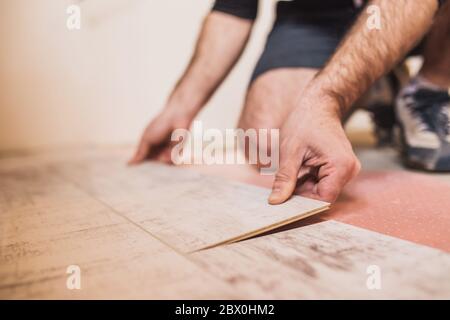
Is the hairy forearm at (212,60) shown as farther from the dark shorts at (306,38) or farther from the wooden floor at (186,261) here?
the wooden floor at (186,261)

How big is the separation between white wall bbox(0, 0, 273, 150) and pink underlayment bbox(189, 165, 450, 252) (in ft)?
4.01

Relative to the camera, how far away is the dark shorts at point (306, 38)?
129 cm

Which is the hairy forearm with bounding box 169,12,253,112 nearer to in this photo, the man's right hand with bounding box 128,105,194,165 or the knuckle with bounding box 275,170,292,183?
the man's right hand with bounding box 128,105,194,165

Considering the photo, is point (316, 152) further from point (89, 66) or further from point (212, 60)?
point (89, 66)

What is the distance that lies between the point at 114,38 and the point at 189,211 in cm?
161

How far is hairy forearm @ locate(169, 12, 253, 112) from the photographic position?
135 cm

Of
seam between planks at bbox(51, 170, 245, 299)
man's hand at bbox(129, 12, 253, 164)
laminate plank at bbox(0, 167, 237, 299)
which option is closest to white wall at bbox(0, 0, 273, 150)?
man's hand at bbox(129, 12, 253, 164)

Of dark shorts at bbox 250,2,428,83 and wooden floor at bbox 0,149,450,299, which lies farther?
dark shorts at bbox 250,2,428,83

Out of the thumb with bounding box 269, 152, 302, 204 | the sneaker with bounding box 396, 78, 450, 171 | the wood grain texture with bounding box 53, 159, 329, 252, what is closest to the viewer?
the wood grain texture with bounding box 53, 159, 329, 252

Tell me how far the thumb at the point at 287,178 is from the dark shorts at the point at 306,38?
63 cm

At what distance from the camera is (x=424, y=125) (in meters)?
1.18

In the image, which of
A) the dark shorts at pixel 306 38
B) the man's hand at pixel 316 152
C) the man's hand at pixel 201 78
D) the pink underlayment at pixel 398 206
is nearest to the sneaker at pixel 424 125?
the pink underlayment at pixel 398 206

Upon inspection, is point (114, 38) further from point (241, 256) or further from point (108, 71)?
point (241, 256)

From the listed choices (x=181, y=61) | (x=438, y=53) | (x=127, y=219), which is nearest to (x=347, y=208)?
(x=127, y=219)
